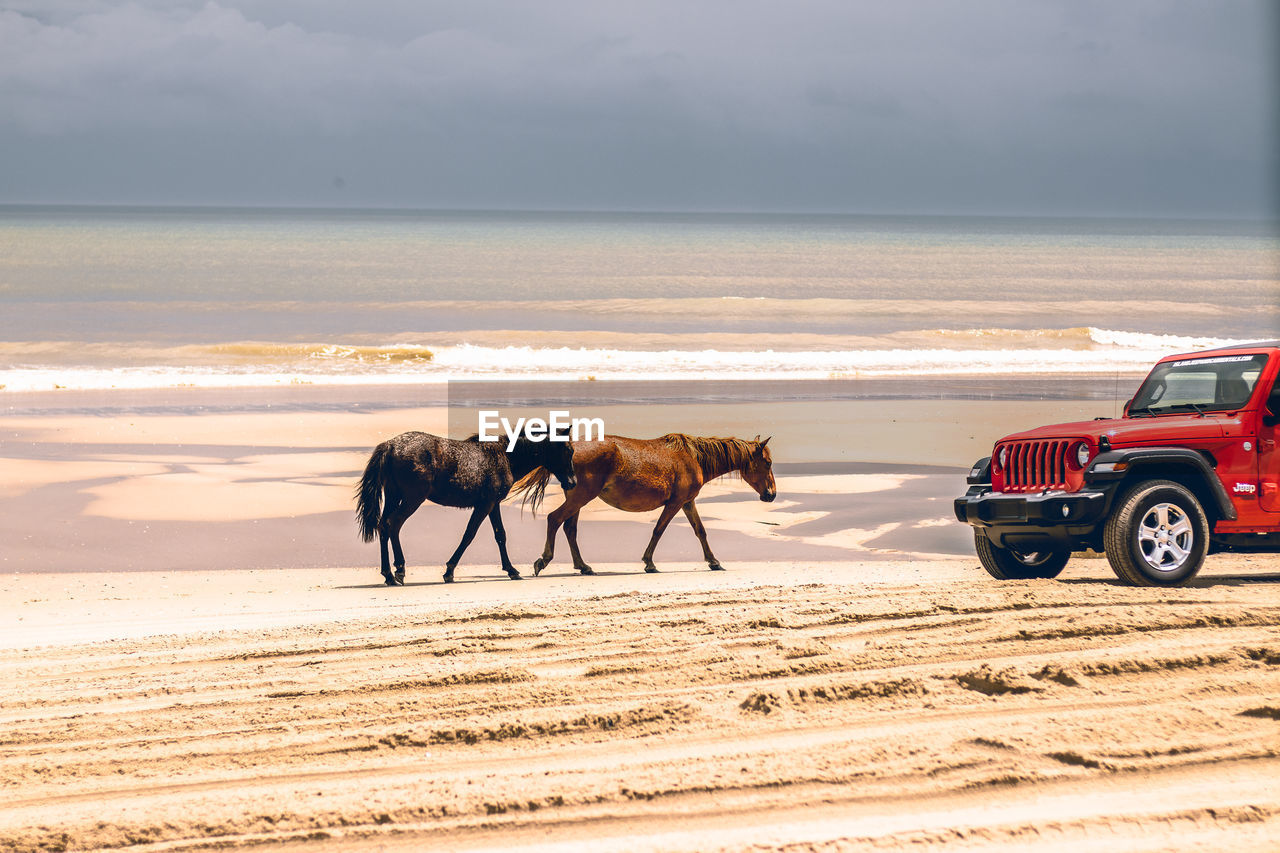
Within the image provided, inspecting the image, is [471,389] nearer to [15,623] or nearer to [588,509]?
[588,509]

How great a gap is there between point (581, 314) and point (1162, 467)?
42.3 m

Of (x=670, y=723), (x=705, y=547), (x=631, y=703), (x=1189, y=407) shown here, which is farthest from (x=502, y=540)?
(x=1189, y=407)

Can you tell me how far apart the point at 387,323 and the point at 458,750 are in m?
40.2

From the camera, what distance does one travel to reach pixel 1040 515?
812 cm

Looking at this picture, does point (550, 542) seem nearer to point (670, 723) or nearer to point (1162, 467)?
point (1162, 467)

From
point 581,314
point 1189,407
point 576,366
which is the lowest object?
point 1189,407

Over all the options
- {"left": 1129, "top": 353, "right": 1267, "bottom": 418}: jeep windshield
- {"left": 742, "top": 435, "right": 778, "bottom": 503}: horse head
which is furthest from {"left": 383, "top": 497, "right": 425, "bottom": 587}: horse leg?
{"left": 1129, "top": 353, "right": 1267, "bottom": 418}: jeep windshield

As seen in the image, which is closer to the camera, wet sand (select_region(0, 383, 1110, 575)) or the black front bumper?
the black front bumper

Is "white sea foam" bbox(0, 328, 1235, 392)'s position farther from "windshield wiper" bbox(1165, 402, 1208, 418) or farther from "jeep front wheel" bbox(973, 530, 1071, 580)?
"windshield wiper" bbox(1165, 402, 1208, 418)

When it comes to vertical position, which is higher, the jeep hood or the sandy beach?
the jeep hood

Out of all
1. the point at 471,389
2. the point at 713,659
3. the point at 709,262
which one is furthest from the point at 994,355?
the point at 709,262

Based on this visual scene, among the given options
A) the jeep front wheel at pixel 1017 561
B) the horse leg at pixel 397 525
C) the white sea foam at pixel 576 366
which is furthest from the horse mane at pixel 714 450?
the white sea foam at pixel 576 366

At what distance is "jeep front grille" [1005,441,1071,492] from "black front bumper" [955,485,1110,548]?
131 mm

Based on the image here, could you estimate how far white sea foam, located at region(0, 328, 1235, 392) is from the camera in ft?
89.2
